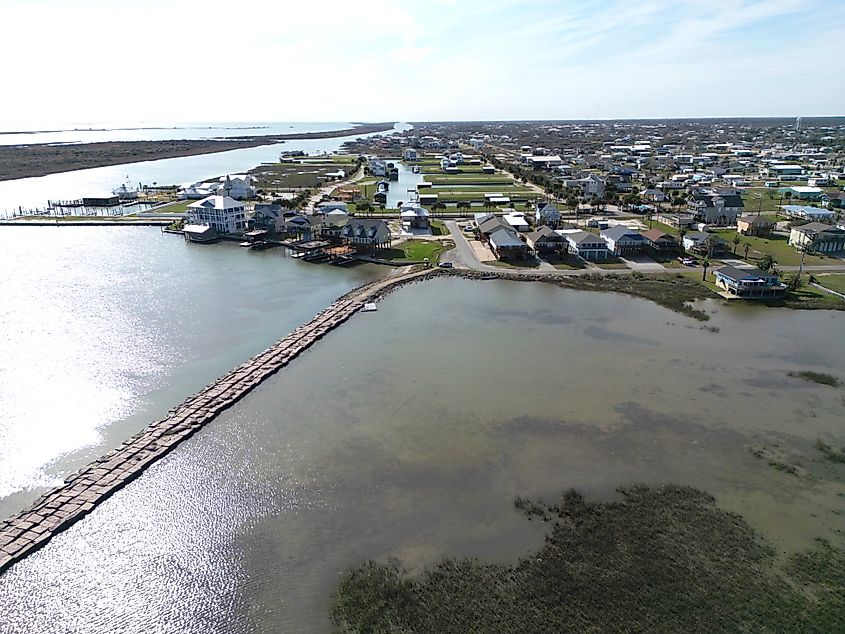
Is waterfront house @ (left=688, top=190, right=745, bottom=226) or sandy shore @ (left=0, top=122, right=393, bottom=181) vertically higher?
sandy shore @ (left=0, top=122, right=393, bottom=181)

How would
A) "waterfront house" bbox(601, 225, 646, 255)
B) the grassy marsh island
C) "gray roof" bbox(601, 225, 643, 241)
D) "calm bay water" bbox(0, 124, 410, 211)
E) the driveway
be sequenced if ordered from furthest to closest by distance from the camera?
1. "calm bay water" bbox(0, 124, 410, 211)
2. "gray roof" bbox(601, 225, 643, 241)
3. "waterfront house" bbox(601, 225, 646, 255)
4. the driveway
5. the grassy marsh island

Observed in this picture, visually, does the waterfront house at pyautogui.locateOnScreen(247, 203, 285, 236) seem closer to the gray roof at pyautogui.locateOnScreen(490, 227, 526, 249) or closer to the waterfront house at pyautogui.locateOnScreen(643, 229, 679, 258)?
the gray roof at pyautogui.locateOnScreen(490, 227, 526, 249)

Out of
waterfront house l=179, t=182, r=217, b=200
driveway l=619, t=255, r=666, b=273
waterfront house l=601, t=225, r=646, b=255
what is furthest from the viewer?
waterfront house l=179, t=182, r=217, b=200

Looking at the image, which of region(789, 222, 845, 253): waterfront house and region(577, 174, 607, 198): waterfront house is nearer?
region(789, 222, 845, 253): waterfront house

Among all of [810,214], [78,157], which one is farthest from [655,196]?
[78,157]

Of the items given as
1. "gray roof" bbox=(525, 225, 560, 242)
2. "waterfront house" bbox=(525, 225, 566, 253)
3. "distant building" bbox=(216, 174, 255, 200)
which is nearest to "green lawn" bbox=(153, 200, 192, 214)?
"distant building" bbox=(216, 174, 255, 200)

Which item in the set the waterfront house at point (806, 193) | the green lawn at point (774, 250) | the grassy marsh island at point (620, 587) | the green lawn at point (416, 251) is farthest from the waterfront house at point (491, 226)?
the waterfront house at point (806, 193)

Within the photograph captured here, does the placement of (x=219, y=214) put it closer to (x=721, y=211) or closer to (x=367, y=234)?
(x=367, y=234)
